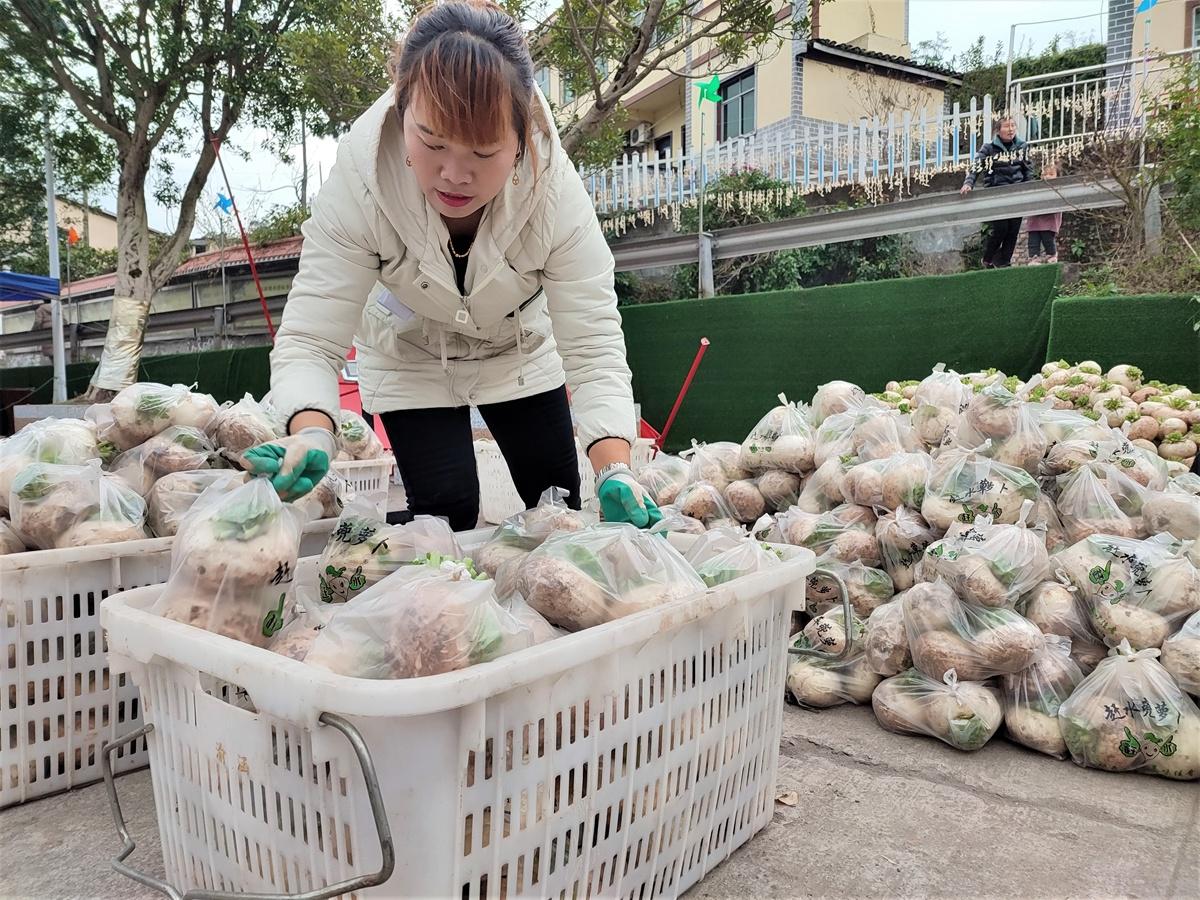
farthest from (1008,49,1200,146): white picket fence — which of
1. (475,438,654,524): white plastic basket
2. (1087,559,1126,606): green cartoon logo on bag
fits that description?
(1087,559,1126,606): green cartoon logo on bag

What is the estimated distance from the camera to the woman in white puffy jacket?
5.12 ft

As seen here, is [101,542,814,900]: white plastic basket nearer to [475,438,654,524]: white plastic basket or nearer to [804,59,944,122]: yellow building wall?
[475,438,654,524]: white plastic basket

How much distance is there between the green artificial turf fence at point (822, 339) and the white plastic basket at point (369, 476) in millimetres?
4168

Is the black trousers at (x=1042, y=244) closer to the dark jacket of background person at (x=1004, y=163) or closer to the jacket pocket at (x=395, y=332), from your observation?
the dark jacket of background person at (x=1004, y=163)

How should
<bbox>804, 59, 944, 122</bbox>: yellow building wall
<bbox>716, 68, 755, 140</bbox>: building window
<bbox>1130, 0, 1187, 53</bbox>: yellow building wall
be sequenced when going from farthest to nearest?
<bbox>716, 68, 755, 140</bbox>: building window < <bbox>804, 59, 944, 122</bbox>: yellow building wall < <bbox>1130, 0, 1187, 53</bbox>: yellow building wall

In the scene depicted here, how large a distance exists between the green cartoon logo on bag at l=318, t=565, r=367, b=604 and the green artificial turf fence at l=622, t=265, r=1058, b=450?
534cm

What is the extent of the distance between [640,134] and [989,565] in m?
20.5

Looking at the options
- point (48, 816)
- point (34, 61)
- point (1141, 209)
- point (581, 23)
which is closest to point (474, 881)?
point (48, 816)

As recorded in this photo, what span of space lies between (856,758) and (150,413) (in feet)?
6.88

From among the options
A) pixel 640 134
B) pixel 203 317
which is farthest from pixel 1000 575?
pixel 640 134

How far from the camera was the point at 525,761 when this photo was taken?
111 centimetres

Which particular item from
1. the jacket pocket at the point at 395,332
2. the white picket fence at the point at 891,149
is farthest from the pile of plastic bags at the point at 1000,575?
the white picket fence at the point at 891,149

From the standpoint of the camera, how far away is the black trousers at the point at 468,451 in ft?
7.54

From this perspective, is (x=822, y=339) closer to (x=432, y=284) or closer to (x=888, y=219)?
(x=888, y=219)
